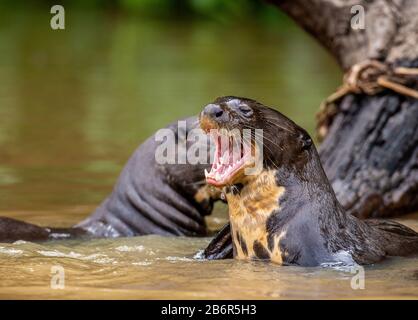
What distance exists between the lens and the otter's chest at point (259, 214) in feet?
15.4

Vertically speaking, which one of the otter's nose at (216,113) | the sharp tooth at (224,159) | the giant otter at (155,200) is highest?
the otter's nose at (216,113)

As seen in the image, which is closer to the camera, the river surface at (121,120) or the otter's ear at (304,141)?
the river surface at (121,120)

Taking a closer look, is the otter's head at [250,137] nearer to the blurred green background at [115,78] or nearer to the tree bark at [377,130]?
the tree bark at [377,130]

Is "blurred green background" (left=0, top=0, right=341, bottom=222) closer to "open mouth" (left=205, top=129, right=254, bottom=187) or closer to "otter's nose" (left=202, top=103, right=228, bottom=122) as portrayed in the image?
"open mouth" (left=205, top=129, right=254, bottom=187)

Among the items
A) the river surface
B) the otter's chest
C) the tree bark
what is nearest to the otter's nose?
the otter's chest

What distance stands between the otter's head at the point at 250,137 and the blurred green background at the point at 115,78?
70.3 inches

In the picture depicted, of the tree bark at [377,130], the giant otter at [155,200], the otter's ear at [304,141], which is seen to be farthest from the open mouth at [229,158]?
the tree bark at [377,130]

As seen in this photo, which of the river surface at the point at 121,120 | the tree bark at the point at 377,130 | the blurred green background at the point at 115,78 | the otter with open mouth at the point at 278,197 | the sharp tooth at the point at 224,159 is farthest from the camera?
the blurred green background at the point at 115,78

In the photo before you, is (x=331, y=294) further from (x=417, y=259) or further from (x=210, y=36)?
(x=210, y=36)

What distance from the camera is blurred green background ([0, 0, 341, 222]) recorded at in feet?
25.3

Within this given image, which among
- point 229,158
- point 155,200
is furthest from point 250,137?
point 155,200

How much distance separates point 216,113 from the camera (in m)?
4.71

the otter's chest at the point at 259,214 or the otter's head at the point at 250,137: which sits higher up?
the otter's head at the point at 250,137

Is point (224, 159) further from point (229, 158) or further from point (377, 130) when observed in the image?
point (377, 130)
